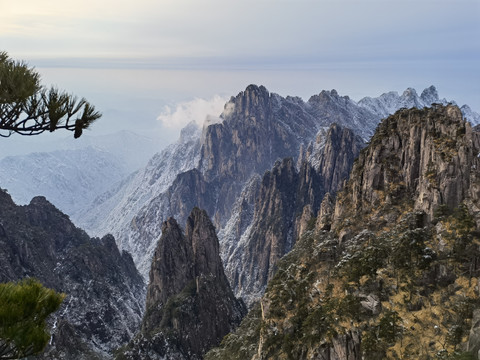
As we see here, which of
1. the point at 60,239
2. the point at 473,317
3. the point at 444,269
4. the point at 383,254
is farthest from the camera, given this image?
the point at 60,239

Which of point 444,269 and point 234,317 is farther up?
point 444,269

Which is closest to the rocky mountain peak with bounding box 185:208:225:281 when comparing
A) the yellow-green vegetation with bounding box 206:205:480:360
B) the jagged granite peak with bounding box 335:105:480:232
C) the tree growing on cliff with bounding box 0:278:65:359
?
the jagged granite peak with bounding box 335:105:480:232

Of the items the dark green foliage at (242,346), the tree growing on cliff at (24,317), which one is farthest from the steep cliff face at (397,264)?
the tree growing on cliff at (24,317)

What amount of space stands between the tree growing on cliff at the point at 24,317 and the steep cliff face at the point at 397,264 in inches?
1020

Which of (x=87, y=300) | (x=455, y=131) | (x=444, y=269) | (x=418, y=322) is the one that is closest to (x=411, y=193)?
(x=455, y=131)

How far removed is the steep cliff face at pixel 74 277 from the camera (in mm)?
149375

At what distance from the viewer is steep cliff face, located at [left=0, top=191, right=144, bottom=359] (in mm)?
149375

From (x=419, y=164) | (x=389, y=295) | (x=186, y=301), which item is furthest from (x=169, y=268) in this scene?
(x=389, y=295)

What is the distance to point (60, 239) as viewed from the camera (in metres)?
200

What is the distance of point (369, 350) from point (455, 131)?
108ft

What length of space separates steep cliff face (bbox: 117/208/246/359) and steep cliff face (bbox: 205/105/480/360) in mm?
59320

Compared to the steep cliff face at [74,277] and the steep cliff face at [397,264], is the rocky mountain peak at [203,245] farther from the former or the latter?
the steep cliff face at [397,264]

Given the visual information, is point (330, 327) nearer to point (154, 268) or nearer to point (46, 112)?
point (46, 112)

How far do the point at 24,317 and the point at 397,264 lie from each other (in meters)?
42.7
